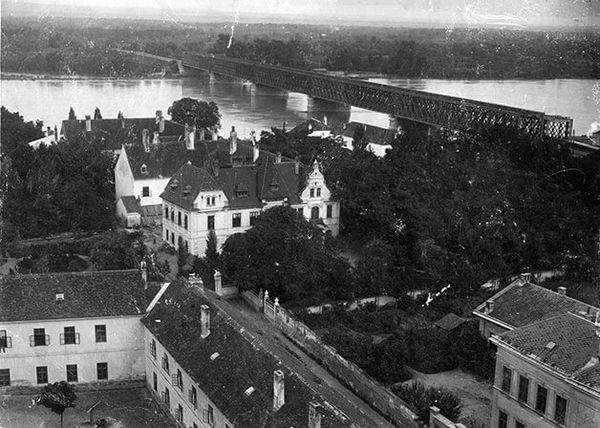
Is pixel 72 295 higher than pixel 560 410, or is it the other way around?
pixel 72 295

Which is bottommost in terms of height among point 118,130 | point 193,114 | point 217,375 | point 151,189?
point 151,189

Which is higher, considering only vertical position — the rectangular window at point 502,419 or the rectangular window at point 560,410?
the rectangular window at point 560,410

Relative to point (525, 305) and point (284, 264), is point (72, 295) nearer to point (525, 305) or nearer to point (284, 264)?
point (284, 264)

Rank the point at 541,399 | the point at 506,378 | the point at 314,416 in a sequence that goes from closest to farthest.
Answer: the point at 314,416
the point at 541,399
the point at 506,378

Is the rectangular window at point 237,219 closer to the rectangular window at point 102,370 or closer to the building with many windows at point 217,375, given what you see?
the building with many windows at point 217,375

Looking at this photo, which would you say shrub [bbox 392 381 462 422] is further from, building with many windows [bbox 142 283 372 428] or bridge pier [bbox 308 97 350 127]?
bridge pier [bbox 308 97 350 127]

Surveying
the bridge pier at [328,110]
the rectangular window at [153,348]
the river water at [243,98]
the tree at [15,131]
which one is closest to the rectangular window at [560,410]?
the rectangular window at [153,348]

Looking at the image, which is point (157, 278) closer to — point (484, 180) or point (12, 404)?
point (12, 404)

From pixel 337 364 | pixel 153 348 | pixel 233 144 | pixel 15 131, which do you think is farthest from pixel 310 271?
pixel 15 131
